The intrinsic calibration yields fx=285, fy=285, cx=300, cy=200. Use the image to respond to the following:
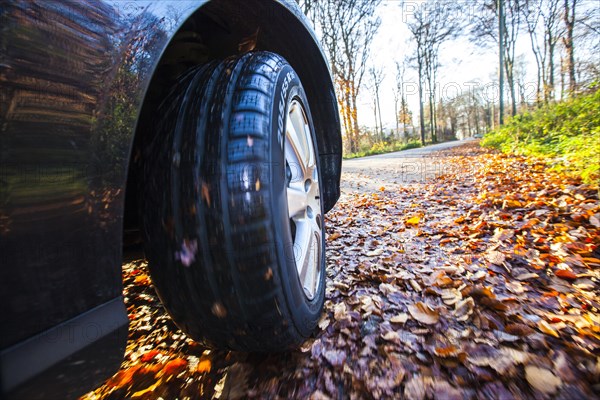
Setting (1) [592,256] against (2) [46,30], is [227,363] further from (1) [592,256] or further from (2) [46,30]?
(1) [592,256]

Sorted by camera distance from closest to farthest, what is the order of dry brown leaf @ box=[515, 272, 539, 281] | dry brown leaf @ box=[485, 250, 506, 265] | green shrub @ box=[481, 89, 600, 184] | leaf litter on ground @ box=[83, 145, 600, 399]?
leaf litter on ground @ box=[83, 145, 600, 399]
dry brown leaf @ box=[515, 272, 539, 281]
dry brown leaf @ box=[485, 250, 506, 265]
green shrub @ box=[481, 89, 600, 184]

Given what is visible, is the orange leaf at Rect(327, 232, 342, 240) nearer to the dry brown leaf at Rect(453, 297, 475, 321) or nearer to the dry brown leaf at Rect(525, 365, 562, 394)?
the dry brown leaf at Rect(453, 297, 475, 321)

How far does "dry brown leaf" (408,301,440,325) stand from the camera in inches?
49.3

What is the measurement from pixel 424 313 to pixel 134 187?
4.25 feet

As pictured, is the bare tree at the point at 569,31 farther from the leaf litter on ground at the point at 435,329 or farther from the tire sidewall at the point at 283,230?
the tire sidewall at the point at 283,230

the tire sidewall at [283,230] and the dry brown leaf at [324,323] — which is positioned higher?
the tire sidewall at [283,230]

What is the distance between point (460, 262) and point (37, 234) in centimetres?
196

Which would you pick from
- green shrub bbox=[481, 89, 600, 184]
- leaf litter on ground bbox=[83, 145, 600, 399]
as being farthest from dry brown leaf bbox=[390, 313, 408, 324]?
green shrub bbox=[481, 89, 600, 184]

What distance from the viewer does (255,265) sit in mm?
754

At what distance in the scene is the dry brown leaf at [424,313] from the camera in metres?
1.25

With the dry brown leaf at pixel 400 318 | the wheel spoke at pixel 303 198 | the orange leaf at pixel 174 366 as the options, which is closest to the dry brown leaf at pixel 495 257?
the dry brown leaf at pixel 400 318

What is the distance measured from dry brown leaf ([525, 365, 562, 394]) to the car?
27.5 inches

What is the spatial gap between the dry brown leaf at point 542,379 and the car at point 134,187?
0.70 m

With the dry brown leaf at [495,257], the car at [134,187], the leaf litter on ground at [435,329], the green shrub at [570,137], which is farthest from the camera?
the green shrub at [570,137]
